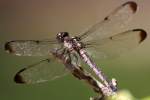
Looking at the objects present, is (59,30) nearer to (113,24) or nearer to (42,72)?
(113,24)

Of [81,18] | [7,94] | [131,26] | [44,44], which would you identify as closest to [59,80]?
[7,94]

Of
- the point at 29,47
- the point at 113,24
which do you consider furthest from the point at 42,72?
the point at 113,24

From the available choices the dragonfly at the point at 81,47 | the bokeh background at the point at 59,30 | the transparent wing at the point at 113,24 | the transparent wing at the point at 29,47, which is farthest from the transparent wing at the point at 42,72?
the bokeh background at the point at 59,30

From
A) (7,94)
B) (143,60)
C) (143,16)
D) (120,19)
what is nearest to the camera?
(120,19)

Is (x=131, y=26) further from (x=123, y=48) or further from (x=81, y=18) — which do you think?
(x=123, y=48)

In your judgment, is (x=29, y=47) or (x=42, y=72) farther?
(x=29, y=47)

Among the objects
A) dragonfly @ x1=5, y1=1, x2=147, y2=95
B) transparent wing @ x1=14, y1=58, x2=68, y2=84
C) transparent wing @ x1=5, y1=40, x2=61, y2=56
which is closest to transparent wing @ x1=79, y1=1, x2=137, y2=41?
dragonfly @ x1=5, y1=1, x2=147, y2=95
